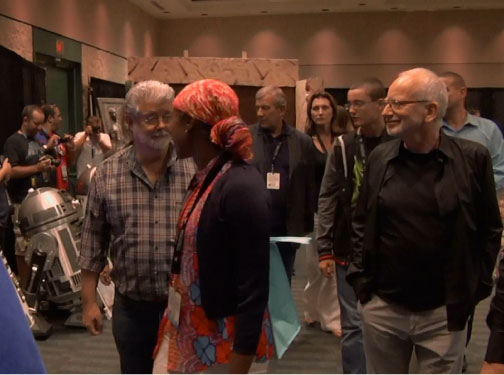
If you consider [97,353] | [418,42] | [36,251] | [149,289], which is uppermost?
[418,42]

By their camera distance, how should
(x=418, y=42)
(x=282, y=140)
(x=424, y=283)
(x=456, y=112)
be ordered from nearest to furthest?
(x=424, y=283), (x=456, y=112), (x=282, y=140), (x=418, y=42)

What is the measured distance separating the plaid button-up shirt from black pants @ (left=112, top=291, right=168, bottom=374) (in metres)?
0.04

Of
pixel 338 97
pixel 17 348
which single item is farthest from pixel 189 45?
pixel 17 348

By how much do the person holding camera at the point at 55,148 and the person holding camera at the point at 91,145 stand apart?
6.3 inches

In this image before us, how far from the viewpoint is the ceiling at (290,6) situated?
1352 cm

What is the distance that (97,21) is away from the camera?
1109 cm

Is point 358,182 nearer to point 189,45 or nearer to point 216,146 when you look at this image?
point 216,146

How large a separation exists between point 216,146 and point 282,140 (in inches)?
90.8

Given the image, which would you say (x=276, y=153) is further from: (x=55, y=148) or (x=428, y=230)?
(x=55, y=148)

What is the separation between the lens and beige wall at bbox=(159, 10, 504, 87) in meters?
14.3

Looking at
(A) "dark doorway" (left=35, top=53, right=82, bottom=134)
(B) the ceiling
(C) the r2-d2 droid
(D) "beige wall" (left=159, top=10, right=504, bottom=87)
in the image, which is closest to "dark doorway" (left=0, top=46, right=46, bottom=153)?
(C) the r2-d2 droid

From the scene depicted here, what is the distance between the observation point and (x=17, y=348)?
683mm

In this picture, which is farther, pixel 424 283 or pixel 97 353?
pixel 97 353

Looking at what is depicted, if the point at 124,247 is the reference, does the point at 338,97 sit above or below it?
above
